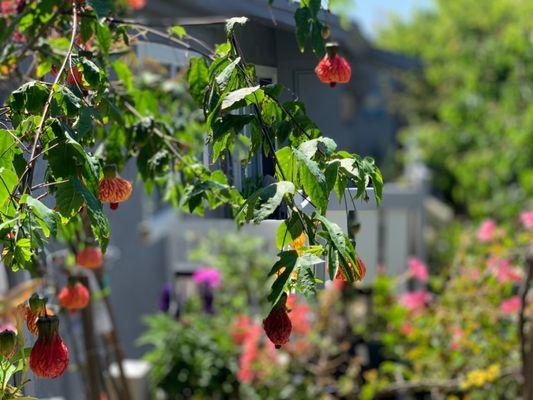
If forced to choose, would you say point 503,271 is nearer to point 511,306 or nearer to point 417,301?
point 511,306

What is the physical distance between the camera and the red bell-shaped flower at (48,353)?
138cm

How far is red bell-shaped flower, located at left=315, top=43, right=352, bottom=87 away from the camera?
5.60 ft

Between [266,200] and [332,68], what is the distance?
1.82 ft

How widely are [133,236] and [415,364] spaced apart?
8.26 ft

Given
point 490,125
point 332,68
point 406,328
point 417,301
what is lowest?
point 406,328

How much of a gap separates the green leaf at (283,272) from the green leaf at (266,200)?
8 cm

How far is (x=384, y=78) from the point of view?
1377cm

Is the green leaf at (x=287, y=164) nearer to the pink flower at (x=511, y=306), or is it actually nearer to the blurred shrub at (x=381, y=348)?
the blurred shrub at (x=381, y=348)

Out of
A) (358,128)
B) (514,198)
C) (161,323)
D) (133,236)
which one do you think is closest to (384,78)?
(358,128)

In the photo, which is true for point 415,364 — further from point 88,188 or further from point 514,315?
point 88,188

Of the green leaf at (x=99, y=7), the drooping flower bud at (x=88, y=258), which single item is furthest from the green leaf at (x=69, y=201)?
the drooping flower bud at (x=88, y=258)

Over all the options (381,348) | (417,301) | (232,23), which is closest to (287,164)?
(232,23)

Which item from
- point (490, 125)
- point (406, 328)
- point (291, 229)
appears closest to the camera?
point (291, 229)

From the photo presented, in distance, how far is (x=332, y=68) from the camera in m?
1.71
